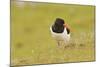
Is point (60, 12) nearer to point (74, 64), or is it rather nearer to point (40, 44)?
point (40, 44)

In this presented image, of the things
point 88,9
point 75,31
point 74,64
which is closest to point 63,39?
point 75,31

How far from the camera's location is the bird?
7.74 ft

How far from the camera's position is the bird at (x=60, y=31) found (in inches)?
92.9

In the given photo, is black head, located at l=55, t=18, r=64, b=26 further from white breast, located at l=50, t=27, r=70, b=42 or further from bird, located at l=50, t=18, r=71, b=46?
white breast, located at l=50, t=27, r=70, b=42

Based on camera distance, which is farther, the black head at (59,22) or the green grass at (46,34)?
the black head at (59,22)

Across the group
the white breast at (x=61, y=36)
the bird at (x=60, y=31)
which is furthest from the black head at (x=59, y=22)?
the white breast at (x=61, y=36)

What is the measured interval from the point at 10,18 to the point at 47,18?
16.4 inches

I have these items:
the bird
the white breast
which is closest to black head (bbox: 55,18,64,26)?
the bird

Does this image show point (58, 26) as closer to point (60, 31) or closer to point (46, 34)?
point (60, 31)

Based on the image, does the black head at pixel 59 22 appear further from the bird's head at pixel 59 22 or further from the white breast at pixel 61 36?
the white breast at pixel 61 36

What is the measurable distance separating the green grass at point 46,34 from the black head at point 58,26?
43mm

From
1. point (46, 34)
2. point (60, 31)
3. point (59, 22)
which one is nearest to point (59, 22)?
point (59, 22)

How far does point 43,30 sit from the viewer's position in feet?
7.62

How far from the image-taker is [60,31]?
238 centimetres
